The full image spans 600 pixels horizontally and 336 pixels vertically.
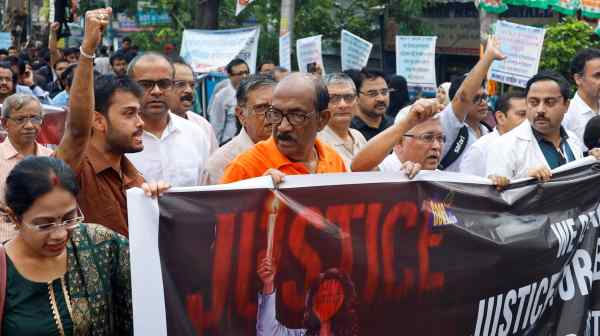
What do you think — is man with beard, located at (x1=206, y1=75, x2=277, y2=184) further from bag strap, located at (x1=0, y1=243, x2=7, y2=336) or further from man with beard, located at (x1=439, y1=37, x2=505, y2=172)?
bag strap, located at (x1=0, y1=243, x2=7, y2=336)

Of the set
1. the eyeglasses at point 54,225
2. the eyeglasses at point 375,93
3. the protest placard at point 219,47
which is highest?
the eyeglasses at point 54,225

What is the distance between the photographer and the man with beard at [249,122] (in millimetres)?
5059

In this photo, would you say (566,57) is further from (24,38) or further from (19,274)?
(24,38)

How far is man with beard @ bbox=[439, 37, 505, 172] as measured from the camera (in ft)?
17.7

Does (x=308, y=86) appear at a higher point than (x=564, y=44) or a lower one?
higher

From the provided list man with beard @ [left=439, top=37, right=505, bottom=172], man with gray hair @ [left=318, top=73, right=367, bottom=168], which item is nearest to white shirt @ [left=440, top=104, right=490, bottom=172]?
man with beard @ [left=439, top=37, right=505, bottom=172]

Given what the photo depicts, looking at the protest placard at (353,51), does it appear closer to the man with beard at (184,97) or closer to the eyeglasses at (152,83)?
the man with beard at (184,97)

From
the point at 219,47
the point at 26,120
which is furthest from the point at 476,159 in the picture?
the point at 219,47

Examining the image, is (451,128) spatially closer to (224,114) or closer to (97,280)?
(97,280)

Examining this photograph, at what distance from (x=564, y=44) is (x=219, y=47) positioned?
213 inches

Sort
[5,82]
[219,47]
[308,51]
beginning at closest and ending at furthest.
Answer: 1. [5,82]
2. [308,51]
3. [219,47]

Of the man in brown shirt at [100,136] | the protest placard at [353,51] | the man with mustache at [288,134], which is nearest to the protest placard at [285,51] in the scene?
the protest placard at [353,51]

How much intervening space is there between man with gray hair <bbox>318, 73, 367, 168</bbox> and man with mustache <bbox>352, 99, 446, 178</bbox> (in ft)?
1.88

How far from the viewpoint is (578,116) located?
684 centimetres
